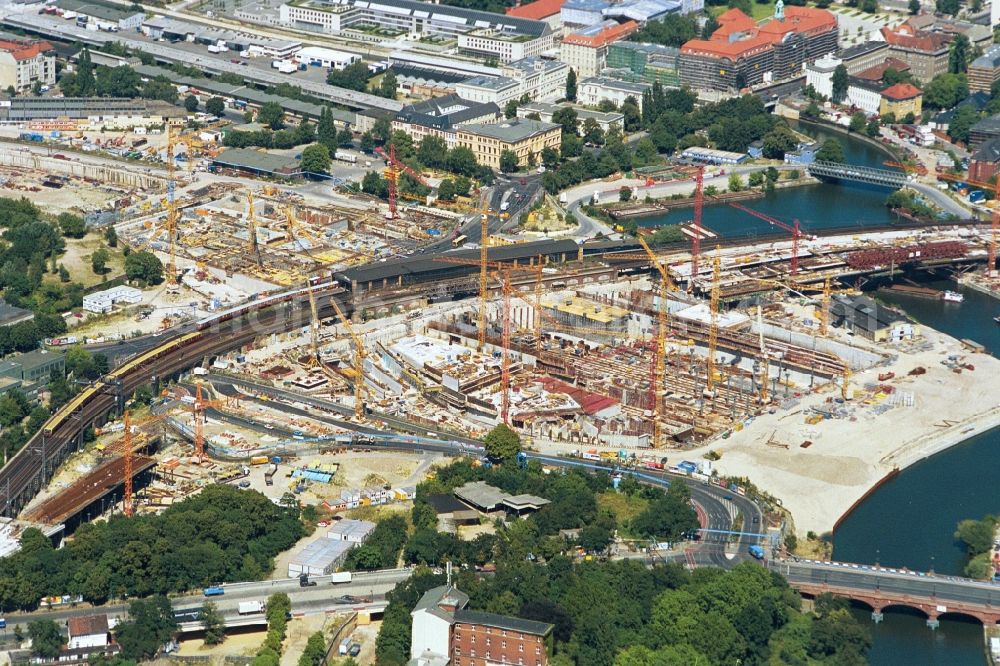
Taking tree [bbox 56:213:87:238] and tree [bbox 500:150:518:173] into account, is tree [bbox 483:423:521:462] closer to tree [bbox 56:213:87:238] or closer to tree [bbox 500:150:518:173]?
tree [bbox 56:213:87:238]

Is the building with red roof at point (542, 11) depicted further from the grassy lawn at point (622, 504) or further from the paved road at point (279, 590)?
the paved road at point (279, 590)

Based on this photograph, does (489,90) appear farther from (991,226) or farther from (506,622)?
(506,622)

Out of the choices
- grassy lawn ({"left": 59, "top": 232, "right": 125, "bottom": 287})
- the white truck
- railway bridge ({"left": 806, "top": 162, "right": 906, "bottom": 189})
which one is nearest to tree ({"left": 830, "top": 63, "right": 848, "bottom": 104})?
railway bridge ({"left": 806, "top": 162, "right": 906, "bottom": 189})

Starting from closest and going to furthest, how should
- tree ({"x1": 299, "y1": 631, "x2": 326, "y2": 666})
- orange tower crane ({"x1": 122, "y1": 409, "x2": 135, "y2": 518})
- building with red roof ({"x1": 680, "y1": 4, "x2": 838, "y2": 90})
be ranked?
tree ({"x1": 299, "y1": 631, "x2": 326, "y2": 666}) < orange tower crane ({"x1": 122, "y1": 409, "x2": 135, "y2": 518}) < building with red roof ({"x1": 680, "y1": 4, "x2": 838, "y2": 90})

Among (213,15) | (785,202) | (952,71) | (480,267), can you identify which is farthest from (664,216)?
(213,15)

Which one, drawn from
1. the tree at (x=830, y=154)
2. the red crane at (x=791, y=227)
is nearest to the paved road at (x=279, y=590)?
the red crane at (x=791, y=227)

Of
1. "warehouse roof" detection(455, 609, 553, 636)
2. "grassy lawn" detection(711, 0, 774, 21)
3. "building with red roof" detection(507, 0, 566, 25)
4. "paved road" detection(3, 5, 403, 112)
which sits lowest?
"paved road" detection(3, 5, 403, 112)

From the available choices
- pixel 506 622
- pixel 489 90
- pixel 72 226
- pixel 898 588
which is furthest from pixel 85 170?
Result: pixel 898 588
